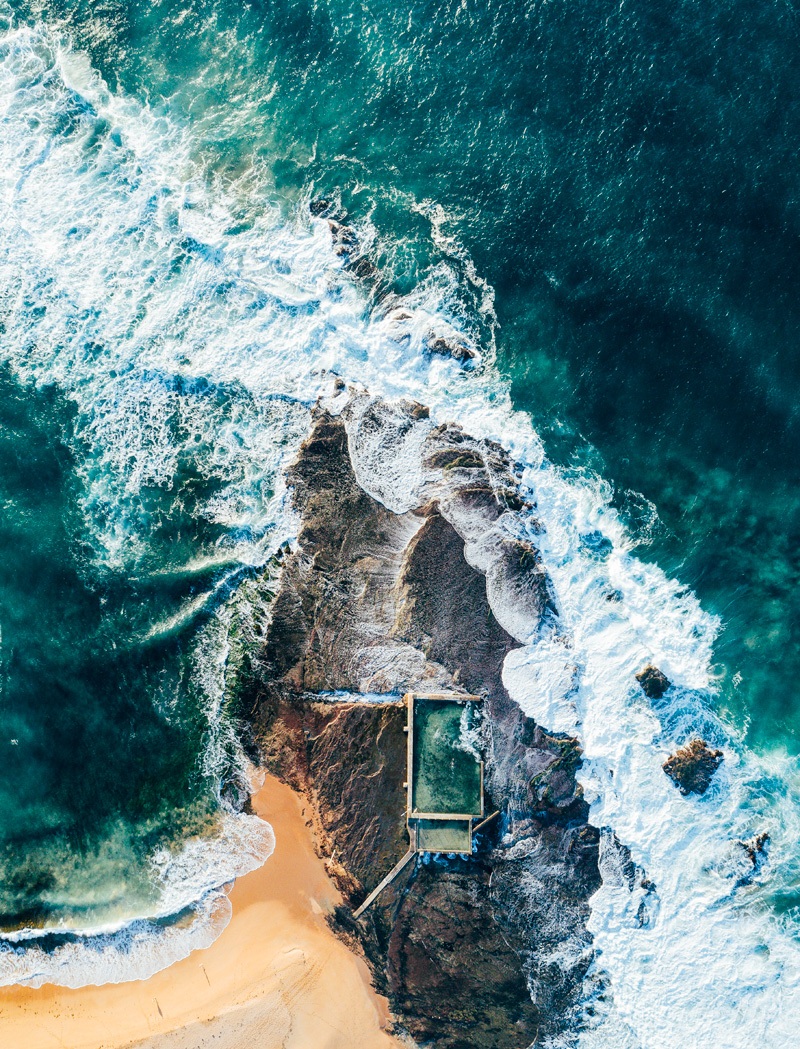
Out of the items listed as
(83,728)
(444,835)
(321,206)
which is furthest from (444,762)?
(321,206)

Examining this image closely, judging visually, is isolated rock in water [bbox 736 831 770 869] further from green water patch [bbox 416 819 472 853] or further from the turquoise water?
green water patch [bbox 416 819 472 853]

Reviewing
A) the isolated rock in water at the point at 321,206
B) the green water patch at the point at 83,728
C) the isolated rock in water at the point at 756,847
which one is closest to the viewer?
the isolated rock in water at the point at 756,847

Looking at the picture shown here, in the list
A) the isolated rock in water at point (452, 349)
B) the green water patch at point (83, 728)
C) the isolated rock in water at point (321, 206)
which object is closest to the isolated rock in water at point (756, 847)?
the green water patch at point (83, 728)

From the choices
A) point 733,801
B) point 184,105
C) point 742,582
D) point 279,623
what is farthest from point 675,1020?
point 184,105

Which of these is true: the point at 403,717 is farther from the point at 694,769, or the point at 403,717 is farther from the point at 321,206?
the point at 321,206

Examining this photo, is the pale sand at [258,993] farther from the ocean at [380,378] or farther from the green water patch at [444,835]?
the green water patch at [444,835]

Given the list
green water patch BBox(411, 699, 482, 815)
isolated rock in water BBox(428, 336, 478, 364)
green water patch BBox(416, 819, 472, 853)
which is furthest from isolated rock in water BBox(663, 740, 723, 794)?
isolated rock in water BBox(428, 336, 478, 364)
